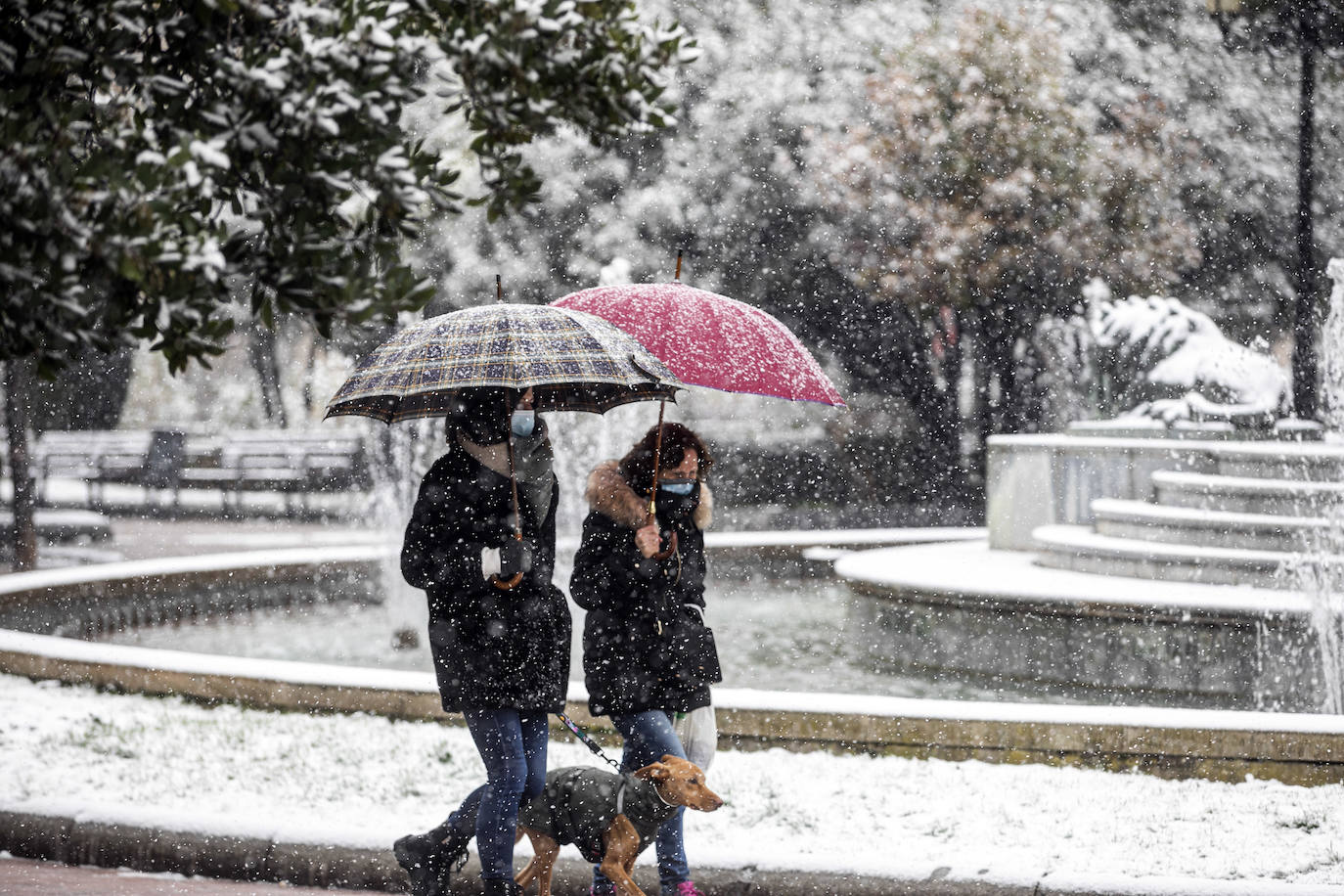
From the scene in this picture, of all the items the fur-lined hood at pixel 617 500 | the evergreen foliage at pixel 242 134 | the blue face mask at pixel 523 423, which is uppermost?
the evergreen foliage at pixel 242 134

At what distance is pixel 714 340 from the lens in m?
4.79

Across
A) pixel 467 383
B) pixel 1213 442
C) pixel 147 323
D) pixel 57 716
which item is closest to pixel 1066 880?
pixel 467 383

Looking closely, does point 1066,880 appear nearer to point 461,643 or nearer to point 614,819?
point 614,819

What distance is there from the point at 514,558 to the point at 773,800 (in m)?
2.00

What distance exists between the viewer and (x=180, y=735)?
6.72 m

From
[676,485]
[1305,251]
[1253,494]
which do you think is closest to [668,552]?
[676,485]

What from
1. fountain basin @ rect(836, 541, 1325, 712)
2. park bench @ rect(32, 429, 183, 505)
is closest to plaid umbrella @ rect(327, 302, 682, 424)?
fountain basin @ rect(836, 541, 1325, 712)

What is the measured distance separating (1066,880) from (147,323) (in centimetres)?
324

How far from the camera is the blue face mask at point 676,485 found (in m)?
4.63

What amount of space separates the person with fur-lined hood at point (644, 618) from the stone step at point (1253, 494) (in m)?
6.52

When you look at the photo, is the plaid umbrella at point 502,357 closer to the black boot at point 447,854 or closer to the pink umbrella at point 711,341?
the pink umbrella at point 711,341

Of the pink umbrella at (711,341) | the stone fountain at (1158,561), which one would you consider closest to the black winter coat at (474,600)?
the pink umbrella at (711,341)

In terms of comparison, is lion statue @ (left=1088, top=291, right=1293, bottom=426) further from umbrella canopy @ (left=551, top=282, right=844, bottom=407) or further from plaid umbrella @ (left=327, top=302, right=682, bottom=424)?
plaid umbrella @ (left=327, top=302, right=682, bottom=424)

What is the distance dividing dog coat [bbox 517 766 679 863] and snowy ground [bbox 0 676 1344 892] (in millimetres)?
689
